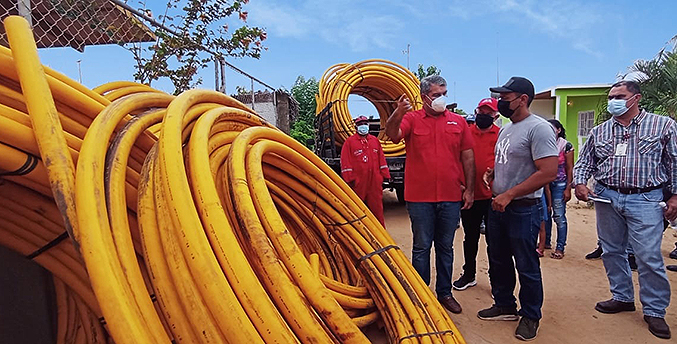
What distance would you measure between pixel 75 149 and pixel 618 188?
10.4 ft

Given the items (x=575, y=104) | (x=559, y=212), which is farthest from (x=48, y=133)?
(x=575, y=104)

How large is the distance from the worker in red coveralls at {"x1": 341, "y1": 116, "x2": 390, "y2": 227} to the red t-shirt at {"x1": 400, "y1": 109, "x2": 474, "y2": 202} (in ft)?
6.52

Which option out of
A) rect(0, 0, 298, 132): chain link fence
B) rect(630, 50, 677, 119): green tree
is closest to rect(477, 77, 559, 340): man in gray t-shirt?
rect(0, 0, 298, 132): chain link fence

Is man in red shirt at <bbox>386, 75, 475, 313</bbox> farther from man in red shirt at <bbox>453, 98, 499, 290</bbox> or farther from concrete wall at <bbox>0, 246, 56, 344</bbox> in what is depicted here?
concrete wall at <bbox>0, 246, 56, 344</bbox>

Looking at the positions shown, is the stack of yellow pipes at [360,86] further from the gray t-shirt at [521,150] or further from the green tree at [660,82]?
the green tree at [660,82]

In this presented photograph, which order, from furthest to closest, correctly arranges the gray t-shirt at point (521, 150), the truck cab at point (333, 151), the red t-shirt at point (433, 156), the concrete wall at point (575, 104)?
1. the concrete wall at point (575, 104)
2. the truck cab at point (333, 151)
3. the red t-shirt at point (433, 156)
4. the gray t-shirt at point (521, 150)

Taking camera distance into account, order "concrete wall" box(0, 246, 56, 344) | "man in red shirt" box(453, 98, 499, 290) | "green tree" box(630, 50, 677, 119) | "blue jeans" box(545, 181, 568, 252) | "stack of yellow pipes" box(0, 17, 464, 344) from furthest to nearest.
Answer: "green tree" box(630, 50, 677, 119) → "blue jeans" box(545, 181, 568, 252) → "man in red shirt" box(453, 98, 499, 290) → "concrete wall" box(0, 246, 56, 344) → "stack of yellow pipes" box(0, 17, 464, 344)

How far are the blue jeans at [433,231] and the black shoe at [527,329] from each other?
575 mm

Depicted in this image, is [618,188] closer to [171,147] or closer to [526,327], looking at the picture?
[526,327]

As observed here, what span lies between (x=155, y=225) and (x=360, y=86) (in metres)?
6.74

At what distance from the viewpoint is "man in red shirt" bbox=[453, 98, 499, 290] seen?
3344 mm

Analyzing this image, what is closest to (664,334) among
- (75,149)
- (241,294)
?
(241,294)

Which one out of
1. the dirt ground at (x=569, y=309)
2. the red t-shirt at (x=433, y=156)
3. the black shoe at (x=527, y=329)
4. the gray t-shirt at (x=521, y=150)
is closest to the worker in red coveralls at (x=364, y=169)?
the dirt ground at (x=569, y=309)

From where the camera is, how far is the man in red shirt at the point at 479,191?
3.34m
